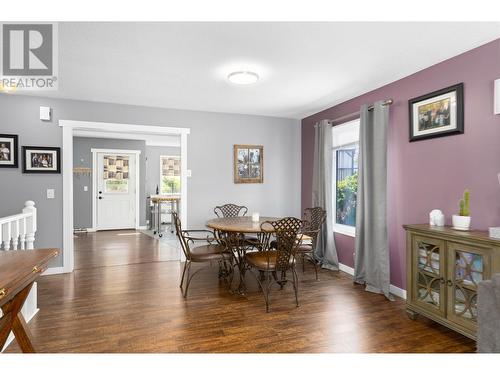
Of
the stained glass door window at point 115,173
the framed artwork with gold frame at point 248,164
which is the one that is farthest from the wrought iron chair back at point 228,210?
the stained glass door window at point 115,173

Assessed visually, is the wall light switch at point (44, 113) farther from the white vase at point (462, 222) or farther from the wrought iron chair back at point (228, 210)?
the white vase at point (462, 222)

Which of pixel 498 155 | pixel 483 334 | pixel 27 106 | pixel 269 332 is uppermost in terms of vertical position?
pixel 27 106

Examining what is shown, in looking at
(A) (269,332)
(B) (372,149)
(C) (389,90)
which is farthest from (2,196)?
(C) (389,90)

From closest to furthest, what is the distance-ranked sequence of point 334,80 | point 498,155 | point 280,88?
point 498,155, point 334,80, point 280,88

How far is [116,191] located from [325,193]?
19.0 feet

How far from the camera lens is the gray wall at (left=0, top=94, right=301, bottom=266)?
3895 mm

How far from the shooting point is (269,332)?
240 centimetres

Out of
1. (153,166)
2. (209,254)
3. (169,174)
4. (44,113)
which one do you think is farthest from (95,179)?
(209,254)

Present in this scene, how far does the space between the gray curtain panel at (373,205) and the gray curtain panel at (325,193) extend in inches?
26.0

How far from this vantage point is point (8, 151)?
3.83m

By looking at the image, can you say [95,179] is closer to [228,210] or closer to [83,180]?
[83,180]

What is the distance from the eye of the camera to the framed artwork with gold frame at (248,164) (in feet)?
16.4
